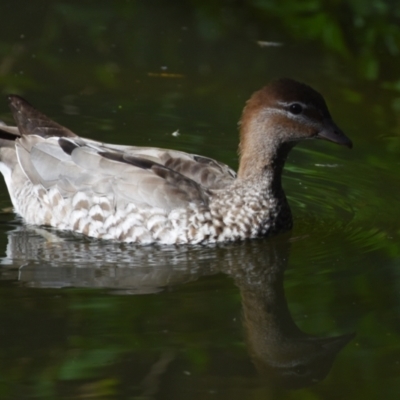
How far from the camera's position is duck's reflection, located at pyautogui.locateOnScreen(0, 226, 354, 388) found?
22.7 ft

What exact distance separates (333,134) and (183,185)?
1.33 metres

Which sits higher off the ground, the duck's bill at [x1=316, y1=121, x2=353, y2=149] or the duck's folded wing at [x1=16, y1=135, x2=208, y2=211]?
the duck's bill at [x1=316, y1=121, x2=353, y2=149]

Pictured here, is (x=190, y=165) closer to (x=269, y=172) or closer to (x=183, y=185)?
(x=183, y=185)

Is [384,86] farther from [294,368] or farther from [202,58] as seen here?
[294,368]

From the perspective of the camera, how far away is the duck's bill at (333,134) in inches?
349

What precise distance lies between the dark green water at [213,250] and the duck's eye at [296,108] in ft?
3.52

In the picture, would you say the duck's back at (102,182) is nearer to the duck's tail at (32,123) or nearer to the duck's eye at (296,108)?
the duck's tail at (32,123)

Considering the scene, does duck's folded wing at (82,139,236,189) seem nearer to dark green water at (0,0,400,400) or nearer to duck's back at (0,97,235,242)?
duck's back at (0,97,235,242)

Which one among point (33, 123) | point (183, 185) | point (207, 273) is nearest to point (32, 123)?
point (33, 123)

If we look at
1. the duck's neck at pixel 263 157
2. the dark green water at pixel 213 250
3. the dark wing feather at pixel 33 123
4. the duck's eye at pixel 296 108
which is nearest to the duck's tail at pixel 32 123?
the dark wing feather at pixel 33 123

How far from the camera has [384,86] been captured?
523 inches

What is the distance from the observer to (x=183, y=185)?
349 inches

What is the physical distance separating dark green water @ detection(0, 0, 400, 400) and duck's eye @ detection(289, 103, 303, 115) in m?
1.07

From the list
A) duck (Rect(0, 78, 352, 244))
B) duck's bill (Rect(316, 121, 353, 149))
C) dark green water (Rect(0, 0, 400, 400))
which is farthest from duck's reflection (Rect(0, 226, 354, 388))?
duck's bill (Rect(316, 121, 353, 149))
